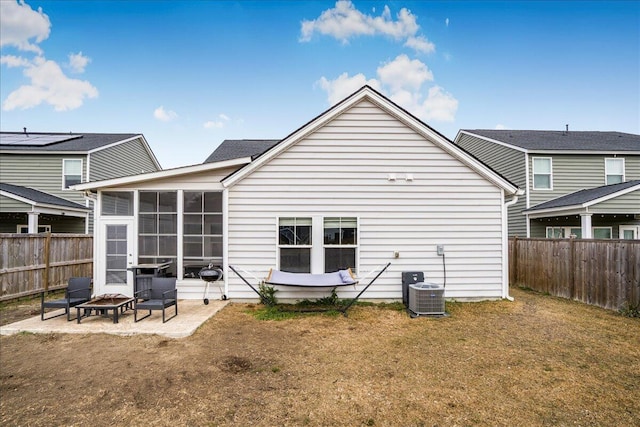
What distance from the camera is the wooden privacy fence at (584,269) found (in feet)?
21.9

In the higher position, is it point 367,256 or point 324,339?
point 367,256

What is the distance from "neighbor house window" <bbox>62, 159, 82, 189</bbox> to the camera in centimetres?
1441

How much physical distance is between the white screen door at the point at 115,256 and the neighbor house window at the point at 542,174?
52.1 feet

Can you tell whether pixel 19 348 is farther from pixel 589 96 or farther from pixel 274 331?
pixel 589 96

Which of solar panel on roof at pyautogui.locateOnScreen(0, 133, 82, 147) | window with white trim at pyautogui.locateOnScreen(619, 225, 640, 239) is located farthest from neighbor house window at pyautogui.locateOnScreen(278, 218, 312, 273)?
solar panel on roof at pyautogui.locateOnScreen(0, 133, 82, 147)

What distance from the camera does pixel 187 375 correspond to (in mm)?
3859

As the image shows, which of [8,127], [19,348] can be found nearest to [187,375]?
[19,348]

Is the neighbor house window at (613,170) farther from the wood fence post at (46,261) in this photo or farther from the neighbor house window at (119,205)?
the wood fence post at (46,261)

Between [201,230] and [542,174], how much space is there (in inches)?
575

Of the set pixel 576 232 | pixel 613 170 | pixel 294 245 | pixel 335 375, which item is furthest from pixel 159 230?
pixel 613 170

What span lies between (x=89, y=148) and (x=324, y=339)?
49.4 ft

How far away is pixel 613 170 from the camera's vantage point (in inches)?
566

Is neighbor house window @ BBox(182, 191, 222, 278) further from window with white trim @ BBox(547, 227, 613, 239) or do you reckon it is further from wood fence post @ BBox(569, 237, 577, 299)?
window with white trim @ BBox(547, 227, 613, 239)

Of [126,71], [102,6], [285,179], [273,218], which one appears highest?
[102,6]
